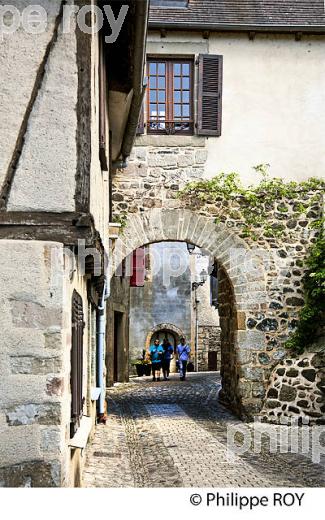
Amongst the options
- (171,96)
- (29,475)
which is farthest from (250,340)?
(29,475)

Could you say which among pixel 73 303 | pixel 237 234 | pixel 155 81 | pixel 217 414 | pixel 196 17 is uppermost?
pixel 196 17

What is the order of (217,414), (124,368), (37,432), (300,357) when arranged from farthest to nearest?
(124,368), (217,414), (300,357), (37,432)

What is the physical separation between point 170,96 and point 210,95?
607mm

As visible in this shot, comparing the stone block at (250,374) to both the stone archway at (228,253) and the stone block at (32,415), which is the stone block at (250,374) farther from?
the stone block at (32,415)

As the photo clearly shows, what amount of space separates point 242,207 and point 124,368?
915 cm

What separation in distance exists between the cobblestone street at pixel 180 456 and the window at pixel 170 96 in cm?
428

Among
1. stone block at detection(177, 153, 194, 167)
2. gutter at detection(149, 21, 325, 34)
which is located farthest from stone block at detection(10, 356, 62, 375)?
gutter at detection(149, 21, 325, 34)

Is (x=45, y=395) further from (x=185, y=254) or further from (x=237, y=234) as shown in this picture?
(x=185, y=254)

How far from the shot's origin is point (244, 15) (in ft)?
39.6

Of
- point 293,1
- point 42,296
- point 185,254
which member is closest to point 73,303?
point 42,296

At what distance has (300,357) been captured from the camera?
11312 millimetres

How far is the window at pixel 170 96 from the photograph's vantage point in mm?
11977

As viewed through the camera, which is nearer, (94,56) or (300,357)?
(94,56)

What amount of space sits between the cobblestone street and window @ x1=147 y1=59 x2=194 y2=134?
4.28 metres
